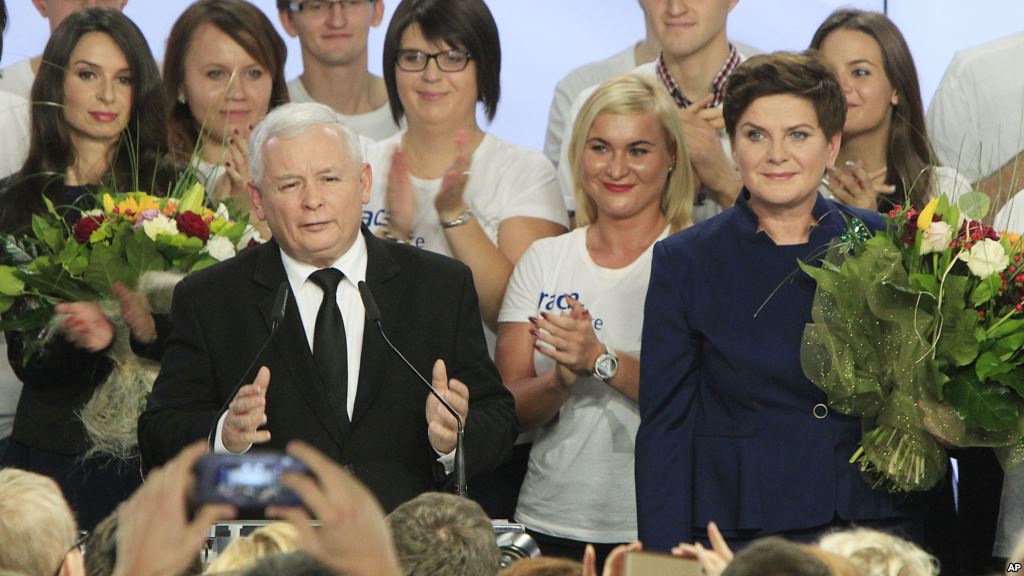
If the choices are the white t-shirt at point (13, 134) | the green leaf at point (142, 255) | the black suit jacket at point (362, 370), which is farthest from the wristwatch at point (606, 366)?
the white t-shirt at point (13, 134)

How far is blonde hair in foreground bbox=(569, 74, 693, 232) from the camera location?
4.36 m

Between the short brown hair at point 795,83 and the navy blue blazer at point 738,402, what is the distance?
0.67 feet

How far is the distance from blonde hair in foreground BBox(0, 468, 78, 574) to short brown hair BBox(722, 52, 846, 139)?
1.89m

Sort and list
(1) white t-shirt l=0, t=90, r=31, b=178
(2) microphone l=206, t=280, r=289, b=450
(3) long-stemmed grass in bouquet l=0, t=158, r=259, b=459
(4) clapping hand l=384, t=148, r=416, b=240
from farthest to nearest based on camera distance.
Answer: (1) white t-shirt l=0, t=90, r=31, b=178 < (4) clapping hand l=384, t=148, r=416, b=240 < (3) long-stemmed grass in bouquet l=0, t=158, r=259, b=459 < (2) microphone l=206, t=280, r=289, b=450

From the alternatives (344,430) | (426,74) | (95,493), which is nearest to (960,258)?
(344,430)

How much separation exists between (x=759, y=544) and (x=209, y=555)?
107cm

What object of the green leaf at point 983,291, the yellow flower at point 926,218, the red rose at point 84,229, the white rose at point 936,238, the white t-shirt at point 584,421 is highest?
the yellow flower at point 926,218

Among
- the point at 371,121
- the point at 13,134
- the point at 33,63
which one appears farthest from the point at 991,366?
the point at 33,63

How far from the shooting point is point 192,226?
4.10 metres

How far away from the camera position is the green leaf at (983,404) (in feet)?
11.6

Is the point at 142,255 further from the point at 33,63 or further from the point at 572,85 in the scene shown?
the point at 572,85

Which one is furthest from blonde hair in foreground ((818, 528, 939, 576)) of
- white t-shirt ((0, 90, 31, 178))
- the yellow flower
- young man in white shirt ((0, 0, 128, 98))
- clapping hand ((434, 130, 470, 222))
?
young man in white shirt ((0, 0, 128, 98))

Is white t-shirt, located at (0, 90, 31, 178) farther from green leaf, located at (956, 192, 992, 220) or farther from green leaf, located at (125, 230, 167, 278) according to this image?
green leaf, located at (956, 192, 992, 220)

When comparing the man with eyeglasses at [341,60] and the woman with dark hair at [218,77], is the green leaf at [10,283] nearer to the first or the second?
the woman with dark hair at [218,77]
